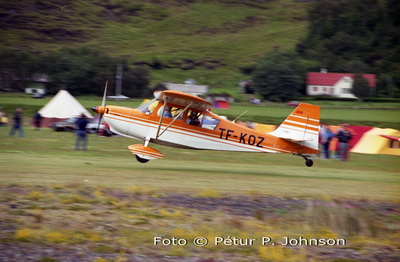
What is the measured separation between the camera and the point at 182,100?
55.9ft

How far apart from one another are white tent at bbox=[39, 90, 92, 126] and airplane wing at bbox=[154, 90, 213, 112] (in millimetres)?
18064

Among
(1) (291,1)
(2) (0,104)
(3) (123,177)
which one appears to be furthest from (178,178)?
(1) (291,1)

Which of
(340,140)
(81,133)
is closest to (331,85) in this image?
(340,140)

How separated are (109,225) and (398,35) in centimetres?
8081

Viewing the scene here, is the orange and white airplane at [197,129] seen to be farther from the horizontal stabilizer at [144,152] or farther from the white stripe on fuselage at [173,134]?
the horizontal stabilizer at [144,152]

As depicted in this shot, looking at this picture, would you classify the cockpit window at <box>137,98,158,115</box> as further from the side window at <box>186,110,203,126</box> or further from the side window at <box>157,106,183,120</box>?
the side window at <box>186,110,203,126</box>

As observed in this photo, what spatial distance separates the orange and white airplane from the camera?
1758 cm

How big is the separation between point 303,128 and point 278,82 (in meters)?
40.7

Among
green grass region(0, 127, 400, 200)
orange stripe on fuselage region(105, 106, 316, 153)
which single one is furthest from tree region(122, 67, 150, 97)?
orange stripe on fuselage region(105, 106, 316, 153)

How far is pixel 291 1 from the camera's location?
10775 centimetres

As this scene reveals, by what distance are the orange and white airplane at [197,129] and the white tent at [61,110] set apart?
56.7 ft

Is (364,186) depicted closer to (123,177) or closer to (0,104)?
(123,177)

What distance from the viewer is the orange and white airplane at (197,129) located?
692 inches

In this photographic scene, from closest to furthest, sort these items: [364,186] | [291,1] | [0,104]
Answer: [364,186], [0,104], [291,1]
